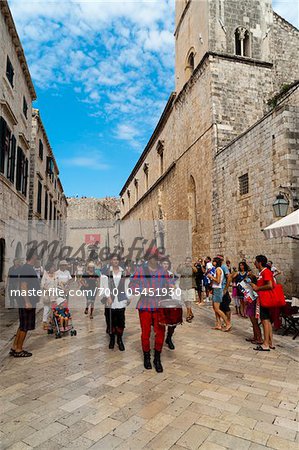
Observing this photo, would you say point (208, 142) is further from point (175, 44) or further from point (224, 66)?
point (175, 44)

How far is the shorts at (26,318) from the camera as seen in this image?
5461 millimetres

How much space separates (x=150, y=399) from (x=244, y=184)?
1010cm

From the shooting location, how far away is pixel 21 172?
15.0 metres

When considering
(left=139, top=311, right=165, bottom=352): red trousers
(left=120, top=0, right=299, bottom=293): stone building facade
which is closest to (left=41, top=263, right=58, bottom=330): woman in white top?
(left=139, top=311, right=165, bottom=352): red trousers

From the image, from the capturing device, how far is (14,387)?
411 centimetres

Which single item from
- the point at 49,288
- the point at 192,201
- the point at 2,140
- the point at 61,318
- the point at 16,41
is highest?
the point at 16,41

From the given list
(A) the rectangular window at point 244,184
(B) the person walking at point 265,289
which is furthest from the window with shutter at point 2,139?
(B) the person walking at point 265,289

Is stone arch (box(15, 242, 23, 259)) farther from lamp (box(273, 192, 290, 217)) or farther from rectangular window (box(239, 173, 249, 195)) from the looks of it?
lamp (box(273, 192, 290, 217))

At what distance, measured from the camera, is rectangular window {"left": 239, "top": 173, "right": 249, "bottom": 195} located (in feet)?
40.0

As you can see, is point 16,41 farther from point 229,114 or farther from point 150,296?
point 150,296

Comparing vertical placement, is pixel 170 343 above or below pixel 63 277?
below

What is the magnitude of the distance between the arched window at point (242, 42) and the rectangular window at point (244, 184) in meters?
8.20

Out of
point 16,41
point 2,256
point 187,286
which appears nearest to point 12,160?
point 2,256

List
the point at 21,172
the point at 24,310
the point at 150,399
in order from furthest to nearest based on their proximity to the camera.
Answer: the point at 21,172 < the point at 24,310 < the point at 150,399
